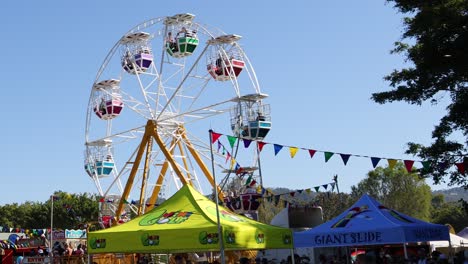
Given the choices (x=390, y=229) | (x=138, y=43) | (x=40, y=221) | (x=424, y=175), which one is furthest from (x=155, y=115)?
(x=40, y=221)

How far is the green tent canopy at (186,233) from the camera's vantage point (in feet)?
42.0

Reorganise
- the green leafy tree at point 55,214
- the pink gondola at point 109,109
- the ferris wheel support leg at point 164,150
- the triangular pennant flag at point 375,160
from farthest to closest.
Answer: the green leafy tree at point 55,214 < the pink gondola at point 109,109 < the ferris wheel support leg at point 164,150 < the triangular pennant flag at point 375,160

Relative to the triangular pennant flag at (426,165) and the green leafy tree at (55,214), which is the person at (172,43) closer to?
the triangular pennant flag at (426,165)

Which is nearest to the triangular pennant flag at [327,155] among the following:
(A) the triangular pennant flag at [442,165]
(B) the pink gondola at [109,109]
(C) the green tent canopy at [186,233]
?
(A) the triangular pennant flag at [442,165]

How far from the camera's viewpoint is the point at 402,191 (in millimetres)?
80875

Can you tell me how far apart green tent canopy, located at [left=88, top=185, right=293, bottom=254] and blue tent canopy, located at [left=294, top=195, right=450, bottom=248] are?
2.07 meters

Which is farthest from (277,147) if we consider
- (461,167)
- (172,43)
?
(172,43)

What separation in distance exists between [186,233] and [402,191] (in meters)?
72.3

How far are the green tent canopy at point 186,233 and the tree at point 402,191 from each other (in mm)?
66774

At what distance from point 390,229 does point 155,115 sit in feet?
81.9

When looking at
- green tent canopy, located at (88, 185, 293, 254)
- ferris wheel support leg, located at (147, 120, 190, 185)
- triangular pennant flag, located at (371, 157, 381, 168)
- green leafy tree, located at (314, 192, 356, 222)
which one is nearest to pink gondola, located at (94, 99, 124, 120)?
ferris wheel support leg, located at (147, 120, 190, 185)

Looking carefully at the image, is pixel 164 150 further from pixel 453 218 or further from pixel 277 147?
pixel 453 218

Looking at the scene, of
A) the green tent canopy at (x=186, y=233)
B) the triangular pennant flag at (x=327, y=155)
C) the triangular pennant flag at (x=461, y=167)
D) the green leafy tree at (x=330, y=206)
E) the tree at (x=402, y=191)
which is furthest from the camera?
the tree at (x=402, y=191)

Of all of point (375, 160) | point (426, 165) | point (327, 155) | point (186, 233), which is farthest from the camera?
point (327, 155)
